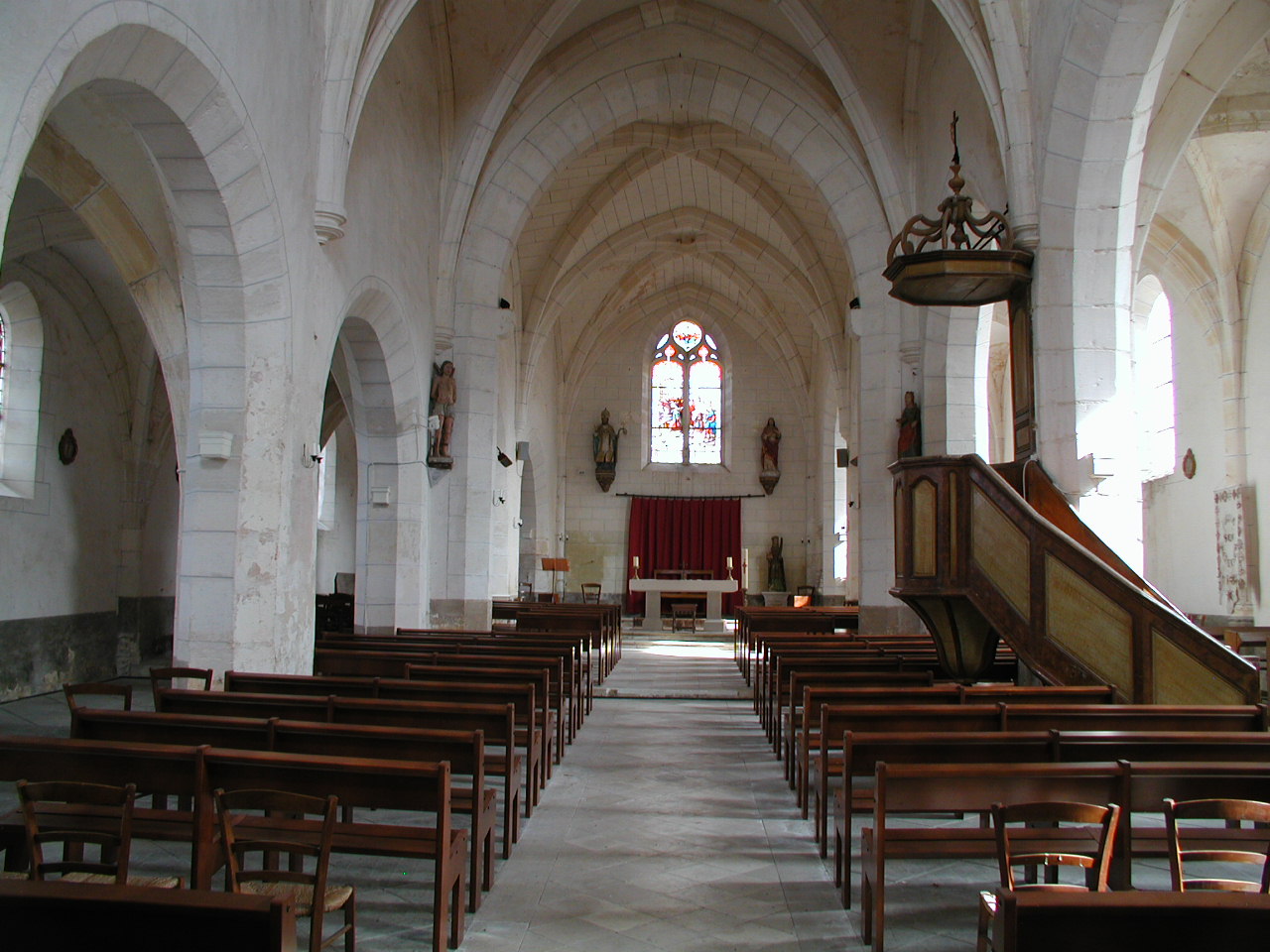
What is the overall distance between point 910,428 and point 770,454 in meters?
13.0

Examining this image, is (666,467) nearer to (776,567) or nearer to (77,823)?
(776,567)

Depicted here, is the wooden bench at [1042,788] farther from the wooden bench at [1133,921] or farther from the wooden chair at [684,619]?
the wooden chair at [684,619]

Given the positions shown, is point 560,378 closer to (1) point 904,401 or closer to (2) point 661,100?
(2) point 661,100

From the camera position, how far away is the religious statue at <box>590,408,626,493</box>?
24750mm

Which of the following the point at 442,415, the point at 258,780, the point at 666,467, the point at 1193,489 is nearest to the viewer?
the point at 258,780

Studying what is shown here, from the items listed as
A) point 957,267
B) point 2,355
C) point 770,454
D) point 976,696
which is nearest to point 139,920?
point 976,696

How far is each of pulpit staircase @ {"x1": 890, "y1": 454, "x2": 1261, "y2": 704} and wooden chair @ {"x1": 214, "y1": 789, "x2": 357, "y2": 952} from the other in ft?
14.1

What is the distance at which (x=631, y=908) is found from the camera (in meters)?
3.79

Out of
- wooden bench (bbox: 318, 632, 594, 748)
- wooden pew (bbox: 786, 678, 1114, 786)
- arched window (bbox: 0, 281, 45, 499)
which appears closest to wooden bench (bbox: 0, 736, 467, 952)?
wooden pew (bbox: 786, 678, 1114, 786)

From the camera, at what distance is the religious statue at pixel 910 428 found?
39.2 feet

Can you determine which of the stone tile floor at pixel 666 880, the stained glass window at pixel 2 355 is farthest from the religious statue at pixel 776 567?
the stone tile floor at pixel 666 880

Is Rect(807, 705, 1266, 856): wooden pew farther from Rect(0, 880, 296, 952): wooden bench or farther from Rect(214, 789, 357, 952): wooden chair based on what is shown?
Rect(0, 880, 296, 952): wooden bench

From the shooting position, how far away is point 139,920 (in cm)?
191

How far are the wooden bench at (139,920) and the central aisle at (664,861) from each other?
1638 mm
